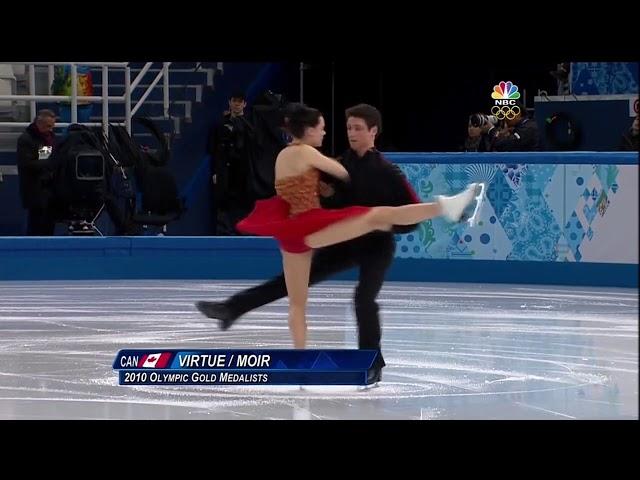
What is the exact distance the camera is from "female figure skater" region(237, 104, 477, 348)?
22.4 feet

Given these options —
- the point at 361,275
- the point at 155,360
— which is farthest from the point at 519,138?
the point at 155,360

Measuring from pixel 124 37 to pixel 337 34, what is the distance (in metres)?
0.81

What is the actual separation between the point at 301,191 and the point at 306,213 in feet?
0.42

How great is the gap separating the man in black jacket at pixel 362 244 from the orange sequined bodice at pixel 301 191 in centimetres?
17

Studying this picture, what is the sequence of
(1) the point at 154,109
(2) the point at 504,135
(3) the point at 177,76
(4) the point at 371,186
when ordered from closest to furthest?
(4) the point at 371,186, (2) the point at 504,135, (1) the point at 154,109, (3) the point at 177,76


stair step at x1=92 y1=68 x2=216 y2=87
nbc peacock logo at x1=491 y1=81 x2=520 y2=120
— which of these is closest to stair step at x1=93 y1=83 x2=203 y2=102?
stair step at x1=92 y1=68 x2=216 y2=87

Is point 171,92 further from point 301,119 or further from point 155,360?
point 155,360

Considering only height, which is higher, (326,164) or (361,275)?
(326,164)

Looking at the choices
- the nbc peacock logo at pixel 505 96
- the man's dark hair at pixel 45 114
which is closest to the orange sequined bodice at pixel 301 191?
the man's dark hair at pixel 45 114

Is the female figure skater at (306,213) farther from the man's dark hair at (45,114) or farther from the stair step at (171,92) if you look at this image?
the stair step at (171,92)

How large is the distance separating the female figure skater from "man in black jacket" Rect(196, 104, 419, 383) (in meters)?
0.15

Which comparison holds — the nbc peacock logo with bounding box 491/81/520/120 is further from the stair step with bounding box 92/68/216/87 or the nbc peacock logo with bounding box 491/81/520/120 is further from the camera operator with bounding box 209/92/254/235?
the camera operator with bounding box 209/92/254/235

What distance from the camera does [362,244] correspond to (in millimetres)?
7328

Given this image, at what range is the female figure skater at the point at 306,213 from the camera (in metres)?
6.82
